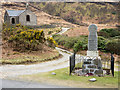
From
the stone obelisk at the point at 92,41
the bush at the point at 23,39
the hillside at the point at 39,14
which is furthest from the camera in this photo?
the hillside at the point at 39,14

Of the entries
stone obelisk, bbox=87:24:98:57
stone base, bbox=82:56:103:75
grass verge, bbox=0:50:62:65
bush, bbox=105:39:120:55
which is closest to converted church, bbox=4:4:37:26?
grass verge, bbox=0:50:62:65

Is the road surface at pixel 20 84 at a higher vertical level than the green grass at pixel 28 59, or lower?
lower

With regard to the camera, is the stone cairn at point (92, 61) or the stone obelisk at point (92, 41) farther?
the stone obelisk at point (92, 41)

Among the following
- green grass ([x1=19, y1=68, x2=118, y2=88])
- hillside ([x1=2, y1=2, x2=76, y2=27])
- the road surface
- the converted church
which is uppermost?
hillside ([x1=2, y1=2, x2=76, y2=27])

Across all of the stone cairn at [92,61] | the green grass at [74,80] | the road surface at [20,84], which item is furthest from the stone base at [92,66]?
the road surface at [20,84]

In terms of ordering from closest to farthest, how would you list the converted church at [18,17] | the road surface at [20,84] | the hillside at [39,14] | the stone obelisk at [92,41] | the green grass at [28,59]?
the road surface at [20,84] → the stone obelisk at [92,41] → the green grass at [28,59] → the converted church at [18,17] → the hillside at [39,14]

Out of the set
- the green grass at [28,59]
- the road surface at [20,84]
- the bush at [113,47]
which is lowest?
the road surface at [20,84]

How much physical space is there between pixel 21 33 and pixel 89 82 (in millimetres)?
10625

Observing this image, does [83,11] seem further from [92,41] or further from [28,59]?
[92,41]

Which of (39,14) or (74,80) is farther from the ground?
(39,14)

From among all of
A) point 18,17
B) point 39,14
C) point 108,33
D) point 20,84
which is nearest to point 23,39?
point 20,84

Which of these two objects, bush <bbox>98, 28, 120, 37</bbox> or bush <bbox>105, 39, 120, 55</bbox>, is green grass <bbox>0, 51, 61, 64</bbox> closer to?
bush <bbox>105, 39, 120, 55</bbox>

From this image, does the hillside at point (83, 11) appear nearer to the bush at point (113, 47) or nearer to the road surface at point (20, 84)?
the bush at point (113, 47)

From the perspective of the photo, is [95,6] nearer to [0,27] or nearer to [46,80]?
[0,27]
